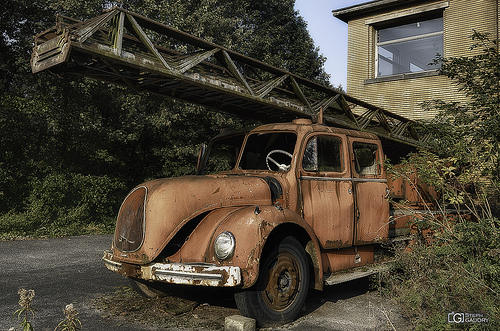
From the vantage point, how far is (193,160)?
58.1 feet

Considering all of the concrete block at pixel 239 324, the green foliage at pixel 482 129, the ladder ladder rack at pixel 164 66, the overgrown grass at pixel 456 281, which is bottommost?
the concrete block at pixel 239 324

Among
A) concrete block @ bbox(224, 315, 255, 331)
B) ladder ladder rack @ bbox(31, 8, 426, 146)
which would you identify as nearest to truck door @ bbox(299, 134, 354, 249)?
ladder ladder rack @ bbox(31, 8, 426, 146)

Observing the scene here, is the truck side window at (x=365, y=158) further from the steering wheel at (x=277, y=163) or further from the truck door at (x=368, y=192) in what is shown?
the steering wheel at (x=277, y=163)

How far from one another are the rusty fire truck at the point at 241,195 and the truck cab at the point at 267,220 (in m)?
Answer: 0.01

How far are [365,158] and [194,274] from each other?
3.25 m

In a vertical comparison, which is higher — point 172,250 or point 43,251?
point 172,250

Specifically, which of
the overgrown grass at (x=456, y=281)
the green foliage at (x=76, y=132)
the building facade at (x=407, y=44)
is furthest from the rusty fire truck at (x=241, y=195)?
the green foliage at (x=76, y=132)

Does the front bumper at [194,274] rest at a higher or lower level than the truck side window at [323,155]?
lower

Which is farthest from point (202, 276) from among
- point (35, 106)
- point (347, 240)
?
point (35, 106)

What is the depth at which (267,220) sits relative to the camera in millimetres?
4340

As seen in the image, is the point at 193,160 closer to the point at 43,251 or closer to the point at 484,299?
the point at 43,251

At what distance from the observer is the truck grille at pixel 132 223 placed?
4.47 m

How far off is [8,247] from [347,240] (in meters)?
8.05

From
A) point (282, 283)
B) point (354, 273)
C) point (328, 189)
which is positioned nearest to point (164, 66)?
point (328, 189)
